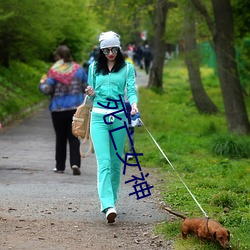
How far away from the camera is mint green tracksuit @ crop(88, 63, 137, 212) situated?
7.46 m

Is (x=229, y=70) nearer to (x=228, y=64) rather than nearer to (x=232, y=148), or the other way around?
(x=228, y=64)

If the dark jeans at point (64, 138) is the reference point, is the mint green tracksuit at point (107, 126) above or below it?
above

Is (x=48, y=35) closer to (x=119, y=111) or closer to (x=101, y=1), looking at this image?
(x=101, y=1)

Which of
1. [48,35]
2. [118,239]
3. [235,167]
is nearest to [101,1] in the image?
[48,35]

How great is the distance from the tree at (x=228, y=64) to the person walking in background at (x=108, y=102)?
885 centimetres

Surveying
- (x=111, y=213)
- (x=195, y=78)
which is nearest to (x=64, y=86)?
(x=111, y=213)

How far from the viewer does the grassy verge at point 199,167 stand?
732 centimetres

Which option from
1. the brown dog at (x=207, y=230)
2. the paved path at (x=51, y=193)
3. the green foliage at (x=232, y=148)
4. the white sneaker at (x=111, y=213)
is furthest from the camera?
the green foliage at (x=232, y=148)

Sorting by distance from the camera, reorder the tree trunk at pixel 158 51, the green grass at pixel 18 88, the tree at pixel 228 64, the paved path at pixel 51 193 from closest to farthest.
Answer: the paved path at pixel 51 193
the tree at pixel 228 64
the green grass at pixel 18 88
the tree trunk at pixel 158 51

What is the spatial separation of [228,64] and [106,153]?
9.38 meters

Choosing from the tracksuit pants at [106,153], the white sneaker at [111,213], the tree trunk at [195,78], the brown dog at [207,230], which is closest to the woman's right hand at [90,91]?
the tracksuit pants at [106,153]

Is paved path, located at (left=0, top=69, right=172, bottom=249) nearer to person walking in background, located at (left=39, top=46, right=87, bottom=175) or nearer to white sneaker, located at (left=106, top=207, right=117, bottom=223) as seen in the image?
white sneaker, located at (left=106, top=207, right=117, bottom=223)

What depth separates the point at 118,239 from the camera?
6879 mm

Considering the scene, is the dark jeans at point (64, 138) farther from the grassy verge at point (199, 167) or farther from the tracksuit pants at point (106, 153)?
the tracksuit pants at point (106, 153)
